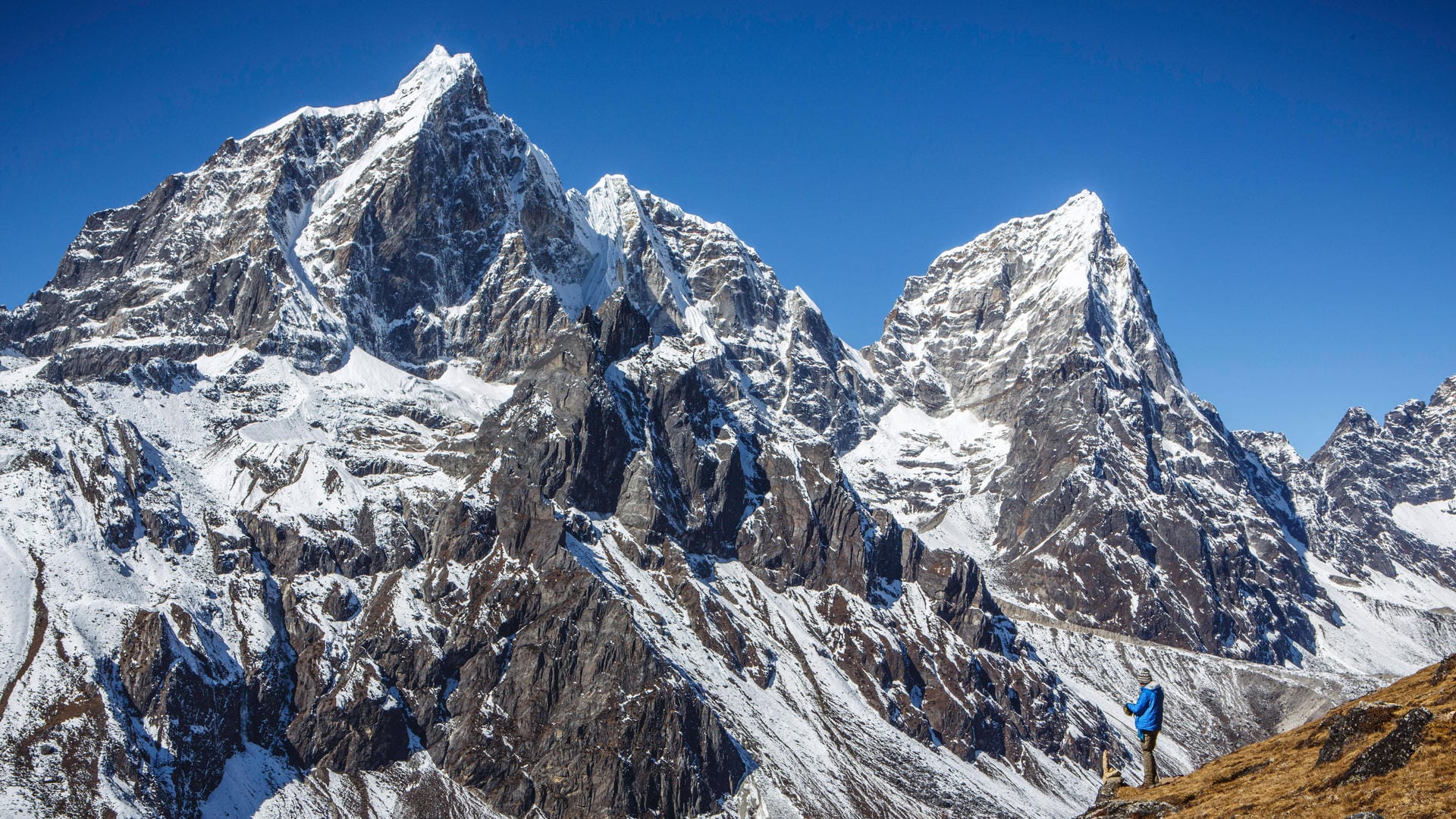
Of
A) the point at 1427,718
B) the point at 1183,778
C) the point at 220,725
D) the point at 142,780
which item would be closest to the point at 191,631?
the point at 220,725

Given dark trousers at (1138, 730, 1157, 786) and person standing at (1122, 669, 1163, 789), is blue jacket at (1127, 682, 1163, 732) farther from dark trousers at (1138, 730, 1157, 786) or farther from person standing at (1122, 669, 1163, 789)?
dark trousers at (1138, 730, 1157, 786)

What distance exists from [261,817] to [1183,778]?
175 m

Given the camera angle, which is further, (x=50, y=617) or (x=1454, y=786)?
(x=50, y=617)

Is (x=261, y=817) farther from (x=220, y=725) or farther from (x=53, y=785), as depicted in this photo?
(x=53, y=785)

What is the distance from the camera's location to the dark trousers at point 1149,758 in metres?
44.2

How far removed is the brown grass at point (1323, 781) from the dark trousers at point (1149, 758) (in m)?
0.64

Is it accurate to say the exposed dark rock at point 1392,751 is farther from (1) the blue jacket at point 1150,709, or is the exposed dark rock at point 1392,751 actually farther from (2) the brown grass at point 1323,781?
(1) the blue jacket at point 1150,709

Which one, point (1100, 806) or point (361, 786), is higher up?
point (361, 786)

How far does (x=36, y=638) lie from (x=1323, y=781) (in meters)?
203

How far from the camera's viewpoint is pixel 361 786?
199750mm

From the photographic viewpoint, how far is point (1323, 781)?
1462 inches

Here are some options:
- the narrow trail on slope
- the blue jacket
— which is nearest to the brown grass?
the blue jacket

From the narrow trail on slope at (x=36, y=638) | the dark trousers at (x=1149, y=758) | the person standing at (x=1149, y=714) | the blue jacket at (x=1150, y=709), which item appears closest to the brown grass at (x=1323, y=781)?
the dark trousers at (x=1149, y=758)

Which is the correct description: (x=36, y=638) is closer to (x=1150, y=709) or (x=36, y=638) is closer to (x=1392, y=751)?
(x=1150, y=709)
